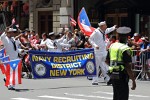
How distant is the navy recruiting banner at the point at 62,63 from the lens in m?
15.9

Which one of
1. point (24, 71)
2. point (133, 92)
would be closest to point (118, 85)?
point (133, 92)

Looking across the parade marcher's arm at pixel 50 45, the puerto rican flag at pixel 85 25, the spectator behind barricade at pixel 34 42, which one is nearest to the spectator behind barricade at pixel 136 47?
the puerto rican flag at pixel 85 25

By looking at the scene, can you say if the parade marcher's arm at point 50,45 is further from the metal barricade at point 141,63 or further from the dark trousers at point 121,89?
the dark trousers at point 121,89

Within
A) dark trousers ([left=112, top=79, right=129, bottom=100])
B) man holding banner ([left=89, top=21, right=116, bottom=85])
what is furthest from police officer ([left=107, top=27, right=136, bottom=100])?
man holding banner ([left=89, top=21, right=116, bottom=85])

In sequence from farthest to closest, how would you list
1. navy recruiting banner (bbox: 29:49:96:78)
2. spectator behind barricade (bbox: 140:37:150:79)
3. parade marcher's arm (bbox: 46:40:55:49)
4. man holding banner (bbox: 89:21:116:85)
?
parade marcher's arm (bbox: 46:40:55:49) → spectator behind barricade (bbox: 140:37:150:79) → navy recruiting banner (bbox: 29:49:96:78) → man holding banner (bbox: 89:21:116:85)

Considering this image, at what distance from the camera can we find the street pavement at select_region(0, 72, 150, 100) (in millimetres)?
12867

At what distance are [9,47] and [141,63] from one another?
5.33 metres

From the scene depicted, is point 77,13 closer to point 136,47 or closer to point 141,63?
point 136,47

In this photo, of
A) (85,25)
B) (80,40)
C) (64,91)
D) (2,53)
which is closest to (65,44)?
(80,40)

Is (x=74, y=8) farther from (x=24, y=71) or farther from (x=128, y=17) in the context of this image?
(x=24, y=71)

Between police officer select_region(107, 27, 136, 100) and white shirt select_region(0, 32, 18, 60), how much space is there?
6708 mm

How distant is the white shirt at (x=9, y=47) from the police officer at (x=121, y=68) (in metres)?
6.71

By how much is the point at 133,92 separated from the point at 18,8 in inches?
782

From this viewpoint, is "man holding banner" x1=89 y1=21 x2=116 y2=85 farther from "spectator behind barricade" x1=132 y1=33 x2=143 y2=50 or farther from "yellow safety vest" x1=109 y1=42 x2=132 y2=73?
"yellow safety vest" x1=109 y1=42 x2=132 y2=73
